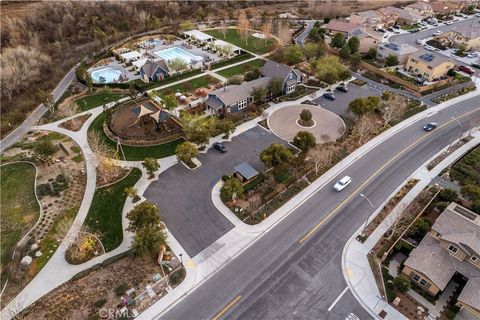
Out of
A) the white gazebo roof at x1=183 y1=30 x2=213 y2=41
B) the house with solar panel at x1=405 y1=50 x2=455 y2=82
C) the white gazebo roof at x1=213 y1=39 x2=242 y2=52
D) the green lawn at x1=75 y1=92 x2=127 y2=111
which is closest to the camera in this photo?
the green lawn at x1=75 y1=92 x2=127 y2=111

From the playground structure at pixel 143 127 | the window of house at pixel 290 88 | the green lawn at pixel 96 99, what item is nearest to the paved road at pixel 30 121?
the green lawn at pixel 96 99

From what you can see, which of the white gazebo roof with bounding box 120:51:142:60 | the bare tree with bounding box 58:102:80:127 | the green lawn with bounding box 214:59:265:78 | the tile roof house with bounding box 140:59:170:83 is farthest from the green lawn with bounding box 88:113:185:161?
the white gazebo roof with bounding box 120:51:142:60

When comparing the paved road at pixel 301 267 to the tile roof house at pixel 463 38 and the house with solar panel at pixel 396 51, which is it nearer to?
the house with solar panel at pixel 396 51

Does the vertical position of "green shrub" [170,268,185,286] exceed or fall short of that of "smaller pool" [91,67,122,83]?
it falls short

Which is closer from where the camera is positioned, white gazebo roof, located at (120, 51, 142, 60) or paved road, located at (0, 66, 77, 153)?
paved road, located at (0, 66, 77, 153)

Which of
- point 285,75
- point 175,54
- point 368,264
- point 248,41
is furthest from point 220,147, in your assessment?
point 248,41

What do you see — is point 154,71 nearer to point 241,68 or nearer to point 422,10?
point 241,68

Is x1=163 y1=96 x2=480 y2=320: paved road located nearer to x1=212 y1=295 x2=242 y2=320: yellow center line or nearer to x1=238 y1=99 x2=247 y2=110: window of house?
x1=212 y1=295 x2=242 y2=320: yellow center line
